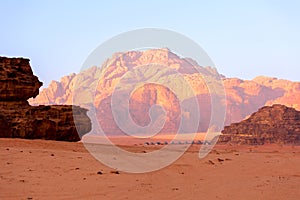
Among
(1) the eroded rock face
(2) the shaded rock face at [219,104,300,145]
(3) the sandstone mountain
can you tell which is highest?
(3) the sandstone mountain

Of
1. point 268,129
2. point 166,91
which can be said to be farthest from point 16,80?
point 166,91

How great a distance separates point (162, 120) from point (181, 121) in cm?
1123

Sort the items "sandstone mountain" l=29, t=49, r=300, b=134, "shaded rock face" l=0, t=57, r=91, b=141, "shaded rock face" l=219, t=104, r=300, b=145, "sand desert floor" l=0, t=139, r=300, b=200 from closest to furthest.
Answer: "sand desert floor" l=0, t=139, r=300, b=200 < "shaded rock face" l=0, t=57, r=91, b=141 < "shaded rock face" l=219, t=104, r=300, b=145 < "sandstone mountain" l=29, t=49, r=300, b=134

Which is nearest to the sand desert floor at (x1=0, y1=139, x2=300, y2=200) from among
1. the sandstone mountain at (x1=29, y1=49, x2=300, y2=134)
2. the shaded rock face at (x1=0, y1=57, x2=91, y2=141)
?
the shaded rock face at (x1=0, y1=57, x2=91, y2=141)

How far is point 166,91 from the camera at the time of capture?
96.1 meters

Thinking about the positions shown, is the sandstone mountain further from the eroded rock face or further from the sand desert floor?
the sand desert floor

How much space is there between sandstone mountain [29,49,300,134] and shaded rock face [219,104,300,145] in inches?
1633

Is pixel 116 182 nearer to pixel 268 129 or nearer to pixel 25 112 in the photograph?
pixel 25 112

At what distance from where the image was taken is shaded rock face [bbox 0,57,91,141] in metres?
17.1

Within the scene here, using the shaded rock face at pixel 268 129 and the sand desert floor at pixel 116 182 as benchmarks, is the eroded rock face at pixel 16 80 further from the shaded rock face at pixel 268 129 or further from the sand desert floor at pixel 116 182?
the shaded rock face at pixel 268 129

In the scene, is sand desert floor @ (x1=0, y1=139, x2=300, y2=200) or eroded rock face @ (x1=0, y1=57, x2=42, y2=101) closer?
sand desert floor @ (x1=0, y1=139, x2=300, y2=200)

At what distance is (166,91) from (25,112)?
260ft

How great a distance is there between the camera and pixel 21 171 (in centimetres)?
816

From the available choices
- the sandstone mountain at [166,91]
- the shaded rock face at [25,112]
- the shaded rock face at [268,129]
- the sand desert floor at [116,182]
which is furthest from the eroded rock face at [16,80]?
the sandstone mountain at [166,91]
